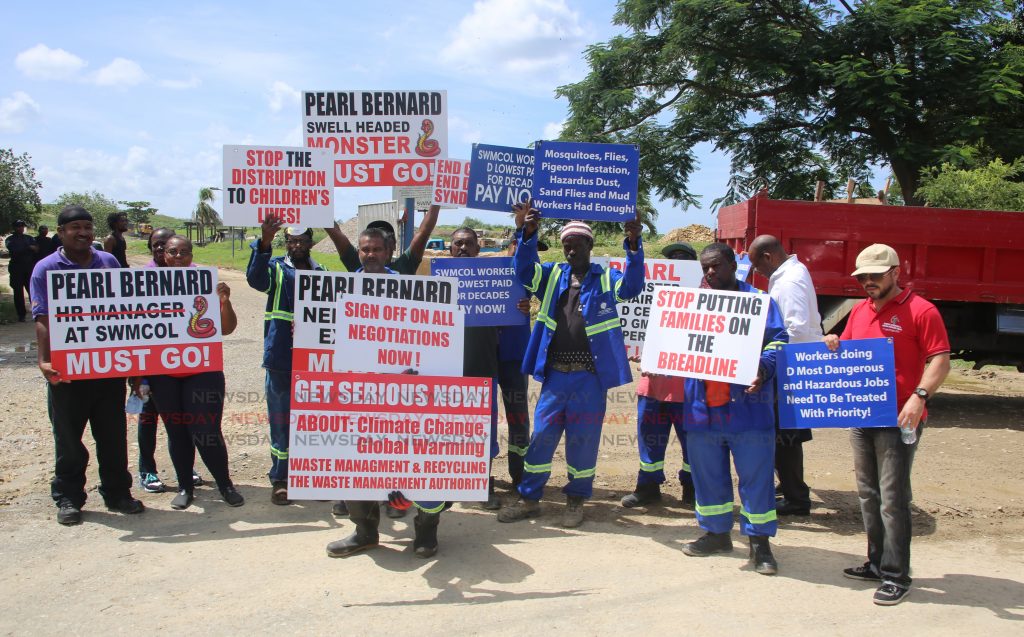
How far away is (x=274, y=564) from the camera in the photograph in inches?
→ 183

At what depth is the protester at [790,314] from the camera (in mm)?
5340

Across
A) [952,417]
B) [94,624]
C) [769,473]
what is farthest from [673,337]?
[952,417]

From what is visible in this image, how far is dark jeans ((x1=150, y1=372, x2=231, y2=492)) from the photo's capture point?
5.53 meters

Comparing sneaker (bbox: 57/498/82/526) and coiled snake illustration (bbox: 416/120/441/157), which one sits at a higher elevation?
coiled snake illustration (bbox: 416/120/441/157)

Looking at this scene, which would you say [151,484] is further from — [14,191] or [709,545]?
[14,191]

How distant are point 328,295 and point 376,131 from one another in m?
1.80

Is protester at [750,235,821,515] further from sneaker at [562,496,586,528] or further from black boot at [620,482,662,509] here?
sneaker at [562,496,586,528]

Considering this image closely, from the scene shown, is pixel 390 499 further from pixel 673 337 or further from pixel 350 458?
pixel 673 337

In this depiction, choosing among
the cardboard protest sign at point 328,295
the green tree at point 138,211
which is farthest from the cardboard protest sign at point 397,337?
the green tree at point 138,211

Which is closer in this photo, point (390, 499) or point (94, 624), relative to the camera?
point (94, 624)

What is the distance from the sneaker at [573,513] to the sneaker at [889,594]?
196 centimetres

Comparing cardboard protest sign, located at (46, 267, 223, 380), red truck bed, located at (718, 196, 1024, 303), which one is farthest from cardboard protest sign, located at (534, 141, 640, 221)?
red truck bed, located at (718, 196, 1024, 303)

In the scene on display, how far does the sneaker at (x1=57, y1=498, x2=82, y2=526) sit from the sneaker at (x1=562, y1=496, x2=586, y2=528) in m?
3.39

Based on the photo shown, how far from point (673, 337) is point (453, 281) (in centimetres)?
140
